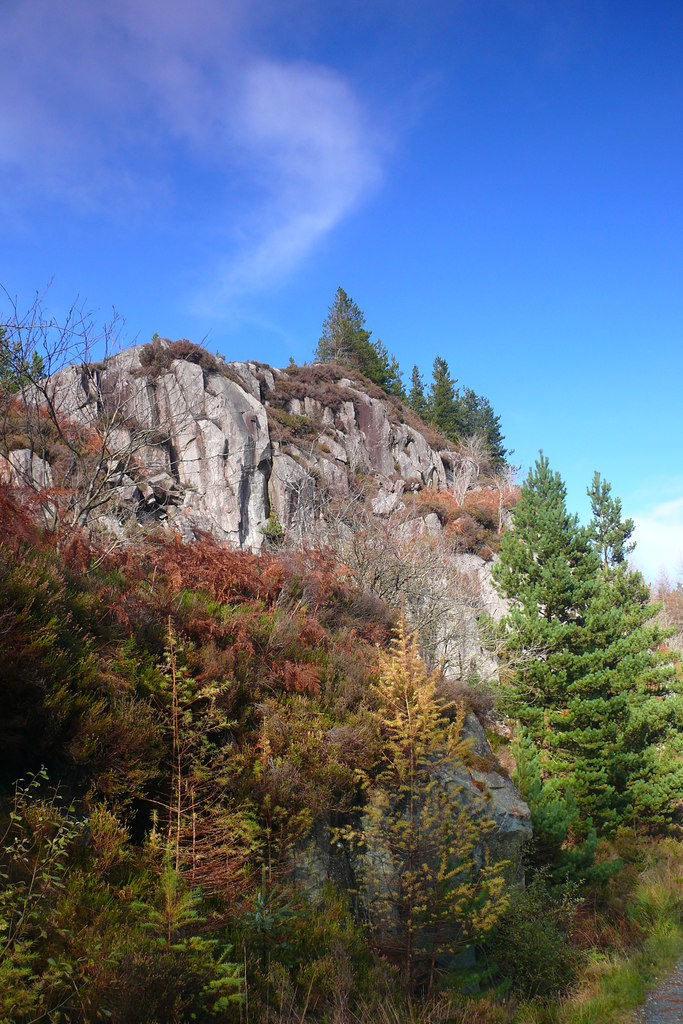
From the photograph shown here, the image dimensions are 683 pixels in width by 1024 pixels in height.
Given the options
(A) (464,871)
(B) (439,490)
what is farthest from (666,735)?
(B) (439,490)

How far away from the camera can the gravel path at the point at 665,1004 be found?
21.9 feet

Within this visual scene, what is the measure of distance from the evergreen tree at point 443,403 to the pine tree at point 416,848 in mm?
45002

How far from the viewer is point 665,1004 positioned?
7.12m

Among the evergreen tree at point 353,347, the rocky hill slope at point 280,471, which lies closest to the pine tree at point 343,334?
the evergreen tree at point 353,347

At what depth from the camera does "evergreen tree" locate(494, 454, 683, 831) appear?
14727 mm

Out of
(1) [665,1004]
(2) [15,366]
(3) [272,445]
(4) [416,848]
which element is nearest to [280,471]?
(3) [272,445]

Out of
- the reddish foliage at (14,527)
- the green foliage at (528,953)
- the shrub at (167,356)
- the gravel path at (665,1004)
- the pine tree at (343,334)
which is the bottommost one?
the gravel path at (665,1004)

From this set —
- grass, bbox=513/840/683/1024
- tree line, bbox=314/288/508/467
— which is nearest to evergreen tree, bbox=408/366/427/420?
tree line, bbox=314/288/508/467

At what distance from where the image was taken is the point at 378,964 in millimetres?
5109

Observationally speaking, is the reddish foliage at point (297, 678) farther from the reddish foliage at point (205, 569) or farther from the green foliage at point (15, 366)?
the green foliage at point (15, 366)

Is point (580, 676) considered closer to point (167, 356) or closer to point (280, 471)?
point (280, 471)

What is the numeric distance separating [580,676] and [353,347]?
4396 centimetres

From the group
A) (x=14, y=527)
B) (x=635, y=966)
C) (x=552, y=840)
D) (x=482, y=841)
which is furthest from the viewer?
(x=552, y=840)

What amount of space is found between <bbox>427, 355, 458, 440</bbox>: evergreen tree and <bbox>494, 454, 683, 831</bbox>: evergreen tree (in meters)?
33.7
